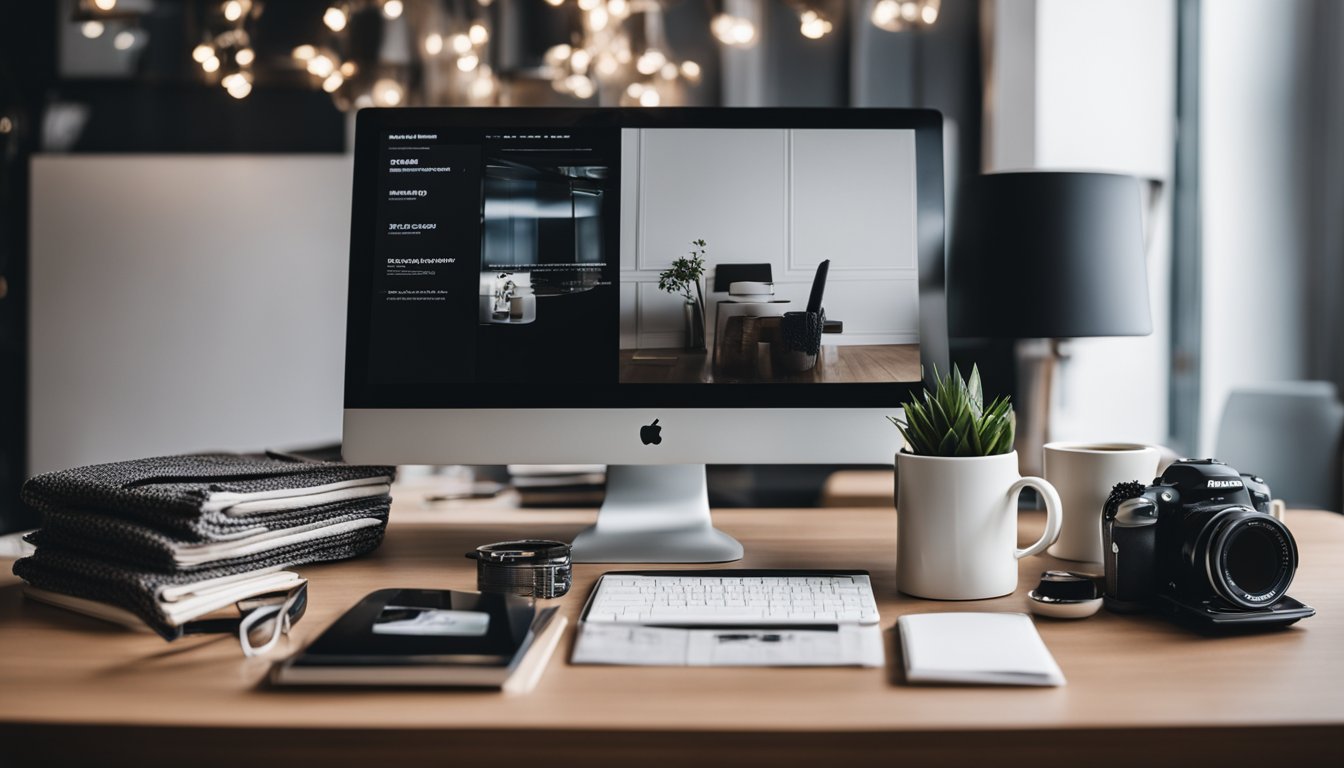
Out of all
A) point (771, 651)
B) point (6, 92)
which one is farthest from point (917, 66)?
point (6, 92)

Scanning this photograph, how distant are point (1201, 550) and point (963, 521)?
19cm

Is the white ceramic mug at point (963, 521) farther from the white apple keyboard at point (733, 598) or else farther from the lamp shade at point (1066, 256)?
the lamp shade at point (1066, 256)

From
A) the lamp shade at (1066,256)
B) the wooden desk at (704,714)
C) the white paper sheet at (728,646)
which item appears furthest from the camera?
the lamp shade at (1066,256)

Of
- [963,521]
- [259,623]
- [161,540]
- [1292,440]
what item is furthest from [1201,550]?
[1292,440]

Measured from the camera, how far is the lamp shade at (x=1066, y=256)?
1203 mm

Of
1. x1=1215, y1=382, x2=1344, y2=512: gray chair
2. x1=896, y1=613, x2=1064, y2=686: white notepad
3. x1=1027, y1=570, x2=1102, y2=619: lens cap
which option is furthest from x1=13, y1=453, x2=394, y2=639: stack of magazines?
x1=1215, y1=382, x2=1344, y2=512: gray chair

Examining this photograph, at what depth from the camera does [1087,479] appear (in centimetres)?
100

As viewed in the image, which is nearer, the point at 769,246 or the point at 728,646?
the point at 728,646

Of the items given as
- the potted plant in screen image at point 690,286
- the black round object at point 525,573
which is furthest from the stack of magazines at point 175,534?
the potted plant in screen image at point 690,286

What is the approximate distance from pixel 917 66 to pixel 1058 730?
9.29 feet

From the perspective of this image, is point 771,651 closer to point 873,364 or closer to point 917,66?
point 873,364

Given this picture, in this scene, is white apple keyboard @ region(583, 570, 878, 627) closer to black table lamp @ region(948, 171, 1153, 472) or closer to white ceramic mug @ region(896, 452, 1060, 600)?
white ceramic mug @ region(896, 452, 1060, 600)

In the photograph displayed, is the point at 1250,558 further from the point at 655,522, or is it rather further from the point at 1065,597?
the point at 655,522

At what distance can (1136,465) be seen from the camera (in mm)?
981
